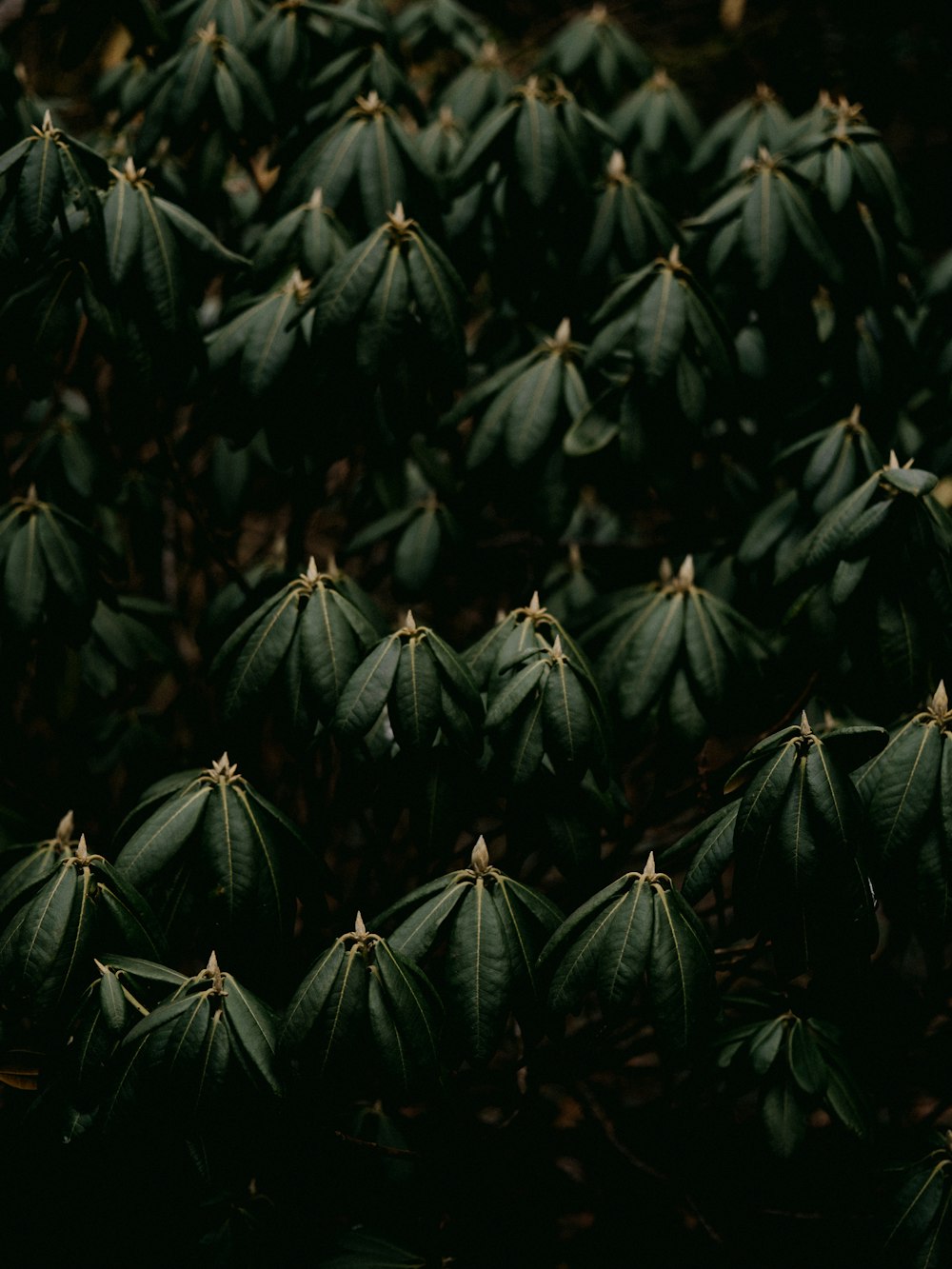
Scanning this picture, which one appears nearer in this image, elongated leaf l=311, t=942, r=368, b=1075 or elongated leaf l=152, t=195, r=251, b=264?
elongated leaf l=311, t=942, r=368, b=1075

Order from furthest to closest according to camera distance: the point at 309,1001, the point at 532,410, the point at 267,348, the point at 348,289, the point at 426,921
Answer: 1. the point at 532,410
2. the point at 267,348
3. the point at 348,289
4. the point at 426,921
5. the point at 309,1001

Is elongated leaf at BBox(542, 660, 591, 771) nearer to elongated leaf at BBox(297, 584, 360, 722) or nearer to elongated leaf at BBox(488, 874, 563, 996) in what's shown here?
elongated leaf at BBox(488, 874, 563, 996)

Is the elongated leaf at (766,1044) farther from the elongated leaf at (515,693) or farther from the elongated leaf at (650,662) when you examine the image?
the elongated leaf at (515,693)

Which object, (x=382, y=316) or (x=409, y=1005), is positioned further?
(x=382, y=316)

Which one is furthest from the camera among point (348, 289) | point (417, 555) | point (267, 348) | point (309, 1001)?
point (417, 555)

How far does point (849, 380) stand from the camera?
8.70 feet

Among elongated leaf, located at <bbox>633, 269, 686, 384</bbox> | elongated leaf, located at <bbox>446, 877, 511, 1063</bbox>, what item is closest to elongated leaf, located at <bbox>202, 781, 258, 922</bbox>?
elongated leaf, located at <bbox>446, 877, 511, 1063</bbox>

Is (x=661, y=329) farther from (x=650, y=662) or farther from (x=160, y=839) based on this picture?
(x=160, y=839)

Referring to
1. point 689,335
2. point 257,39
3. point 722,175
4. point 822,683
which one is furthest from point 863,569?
point 257,39

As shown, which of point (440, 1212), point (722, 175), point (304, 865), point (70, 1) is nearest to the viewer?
point (304, 865)

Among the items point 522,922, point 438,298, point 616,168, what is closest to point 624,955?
point 522,922

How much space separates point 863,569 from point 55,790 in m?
1.91

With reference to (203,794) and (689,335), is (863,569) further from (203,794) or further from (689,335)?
(203,794)

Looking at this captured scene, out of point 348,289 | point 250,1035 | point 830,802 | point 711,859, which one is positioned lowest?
point 250,1035
